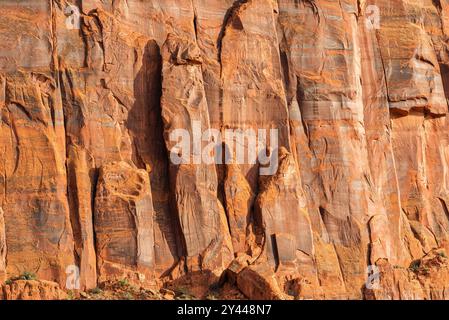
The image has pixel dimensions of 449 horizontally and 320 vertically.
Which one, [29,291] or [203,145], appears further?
[203,145]

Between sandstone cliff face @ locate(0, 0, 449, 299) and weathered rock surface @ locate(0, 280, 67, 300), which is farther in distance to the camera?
sandstone cliff face @ locate(0, 0, 449, 299)

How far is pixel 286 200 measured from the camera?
183 feet

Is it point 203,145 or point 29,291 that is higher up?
point 203,145

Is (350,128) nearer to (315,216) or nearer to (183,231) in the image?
(315,216)

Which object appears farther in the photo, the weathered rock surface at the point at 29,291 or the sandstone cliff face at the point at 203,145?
the sandstone cliff face at the point at 203,145

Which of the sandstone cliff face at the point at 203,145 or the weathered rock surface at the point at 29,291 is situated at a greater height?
the sandstone cliff face at the point at 203,145

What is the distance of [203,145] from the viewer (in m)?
55.2

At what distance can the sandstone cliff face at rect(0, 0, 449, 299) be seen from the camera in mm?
53500

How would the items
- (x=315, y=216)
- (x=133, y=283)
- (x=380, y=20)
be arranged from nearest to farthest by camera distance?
(x=133, y=283) → (x=315, y=216) → (x=380, y=20)

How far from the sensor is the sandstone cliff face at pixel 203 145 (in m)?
53.5

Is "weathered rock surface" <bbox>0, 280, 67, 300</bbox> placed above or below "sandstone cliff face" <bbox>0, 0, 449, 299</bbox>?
below

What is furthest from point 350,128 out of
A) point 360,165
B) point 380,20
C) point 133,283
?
point 133,283

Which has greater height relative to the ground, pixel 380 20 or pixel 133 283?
pixel 380 20

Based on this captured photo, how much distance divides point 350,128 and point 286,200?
3446mm
